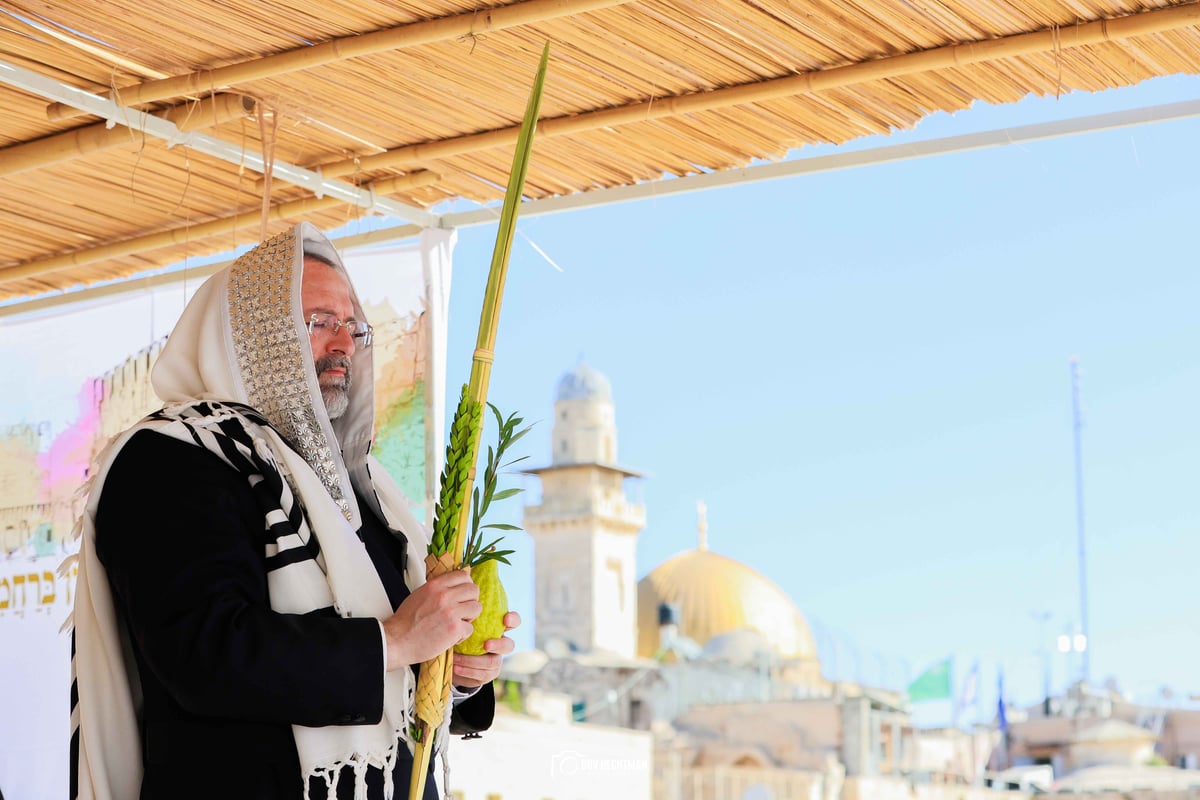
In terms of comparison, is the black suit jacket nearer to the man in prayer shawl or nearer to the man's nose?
the man in prayer shawl

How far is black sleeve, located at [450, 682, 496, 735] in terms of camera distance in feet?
7.67

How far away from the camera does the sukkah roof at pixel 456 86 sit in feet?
9.78

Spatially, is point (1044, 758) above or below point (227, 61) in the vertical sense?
below

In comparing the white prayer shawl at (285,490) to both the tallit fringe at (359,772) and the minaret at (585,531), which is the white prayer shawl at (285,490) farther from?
the minaret at (585,531)

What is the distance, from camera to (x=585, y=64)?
3211mm

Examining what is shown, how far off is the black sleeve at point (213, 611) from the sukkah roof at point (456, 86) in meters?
1.29

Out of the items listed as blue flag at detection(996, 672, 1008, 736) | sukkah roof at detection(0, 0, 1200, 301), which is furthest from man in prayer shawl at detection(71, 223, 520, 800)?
blue flag at detection(996, 672, 1008, 736)

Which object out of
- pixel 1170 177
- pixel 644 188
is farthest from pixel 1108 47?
pixel 1170 177

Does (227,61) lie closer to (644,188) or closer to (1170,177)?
(644,188)

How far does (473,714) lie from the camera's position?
234 centimetres

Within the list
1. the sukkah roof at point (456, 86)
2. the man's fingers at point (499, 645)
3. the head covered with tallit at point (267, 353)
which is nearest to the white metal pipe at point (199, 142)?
the sukkah roof at point (456, 86)

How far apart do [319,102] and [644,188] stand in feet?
2.51

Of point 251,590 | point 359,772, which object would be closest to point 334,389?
point 251,590

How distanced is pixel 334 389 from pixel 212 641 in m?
0.45
